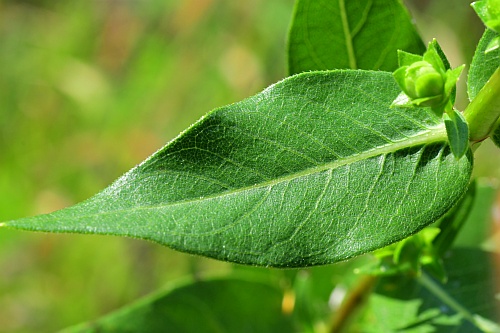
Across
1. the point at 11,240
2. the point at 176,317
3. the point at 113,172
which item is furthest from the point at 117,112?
the point at 176,317

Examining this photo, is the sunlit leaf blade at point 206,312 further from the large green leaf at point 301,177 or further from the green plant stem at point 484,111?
the green plant stem at point 484,111

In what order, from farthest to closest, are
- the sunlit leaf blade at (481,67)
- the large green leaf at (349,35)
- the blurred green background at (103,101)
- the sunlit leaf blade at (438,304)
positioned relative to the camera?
the blurred green background at (103,101), the sunlit leaf blade at (438,304), the large green leaf at (349,35), the sunlit leaf blade at (481,67)

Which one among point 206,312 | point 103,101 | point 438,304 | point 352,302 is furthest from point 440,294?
point 103,101

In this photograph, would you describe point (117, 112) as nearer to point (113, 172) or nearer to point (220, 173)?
point (113, 172)

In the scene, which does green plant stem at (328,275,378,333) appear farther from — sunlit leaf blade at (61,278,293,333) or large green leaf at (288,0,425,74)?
large green leaf at (288,0,425,74)

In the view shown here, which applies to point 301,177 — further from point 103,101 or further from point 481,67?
point 103,101

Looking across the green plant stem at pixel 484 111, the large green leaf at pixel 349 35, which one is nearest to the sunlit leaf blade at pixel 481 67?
the green plant stem at pixel 484 111
